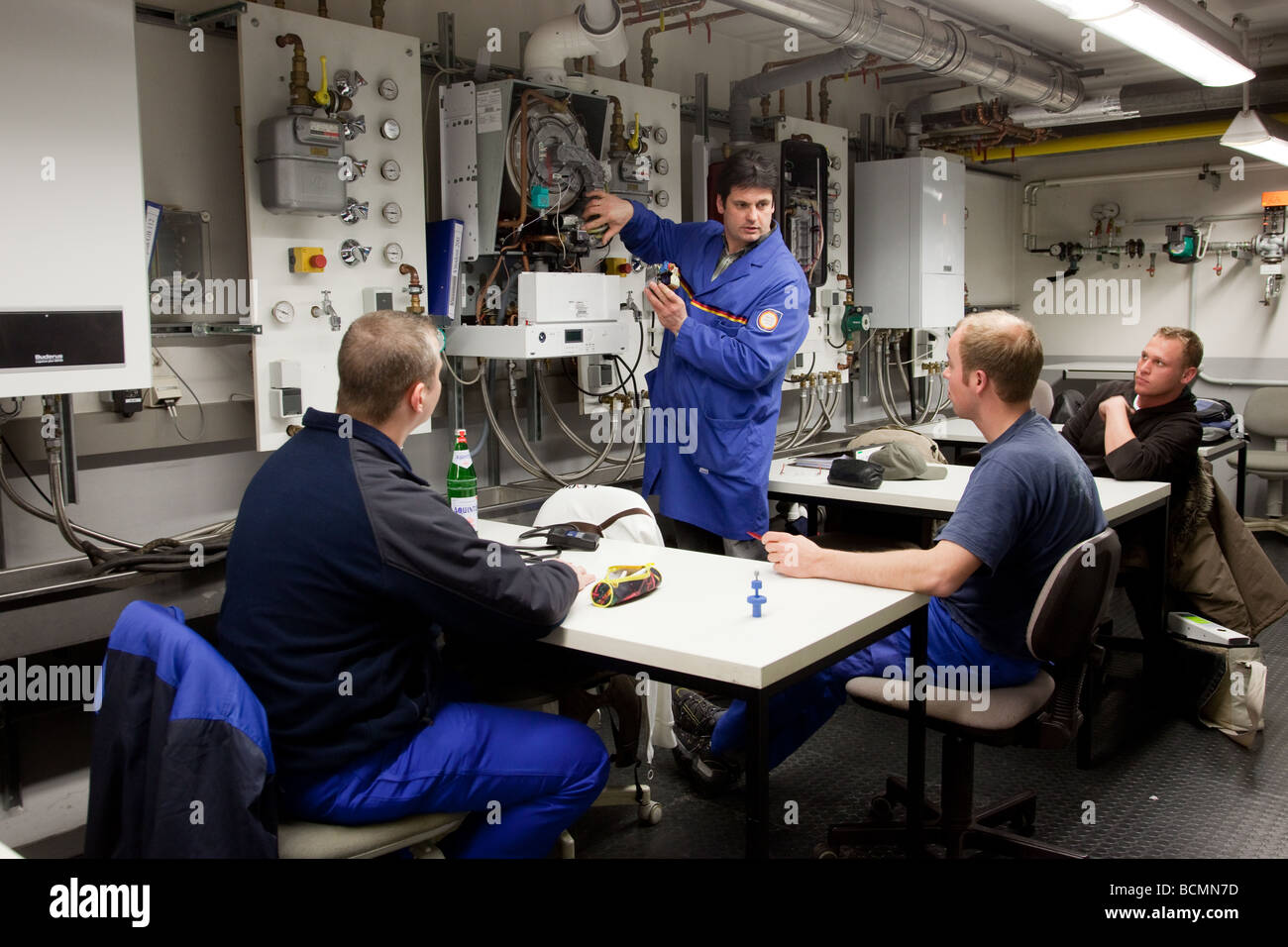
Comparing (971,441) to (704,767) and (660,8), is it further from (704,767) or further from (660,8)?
(704,767)

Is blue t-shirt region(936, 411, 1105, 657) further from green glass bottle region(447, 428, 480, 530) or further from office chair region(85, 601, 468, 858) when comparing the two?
office chair region(85, 601, 468, 858)

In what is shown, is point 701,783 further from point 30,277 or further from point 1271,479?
point 1271,479

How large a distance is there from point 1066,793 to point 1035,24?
11.4 ft

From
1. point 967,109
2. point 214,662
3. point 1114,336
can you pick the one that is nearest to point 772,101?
point 967,109

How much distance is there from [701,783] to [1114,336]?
5.39m

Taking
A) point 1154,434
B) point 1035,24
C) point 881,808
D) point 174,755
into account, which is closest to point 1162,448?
point 1154,434

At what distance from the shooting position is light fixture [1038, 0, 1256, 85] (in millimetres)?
2924

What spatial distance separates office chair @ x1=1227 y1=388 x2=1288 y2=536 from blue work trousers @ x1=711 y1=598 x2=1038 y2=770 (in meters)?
4.42

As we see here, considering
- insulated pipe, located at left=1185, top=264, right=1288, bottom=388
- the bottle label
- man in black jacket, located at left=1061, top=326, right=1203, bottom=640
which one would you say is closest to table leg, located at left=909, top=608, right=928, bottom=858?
the bottle label

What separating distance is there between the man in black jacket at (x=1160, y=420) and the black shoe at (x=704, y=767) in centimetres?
168

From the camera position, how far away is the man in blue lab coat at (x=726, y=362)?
3223 millimetres

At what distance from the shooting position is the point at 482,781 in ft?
6.25

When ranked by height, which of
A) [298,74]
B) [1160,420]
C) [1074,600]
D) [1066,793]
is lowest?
[1066,793]

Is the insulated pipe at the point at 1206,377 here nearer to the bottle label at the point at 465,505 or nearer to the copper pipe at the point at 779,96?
the copper pipe at the point at 779,96
